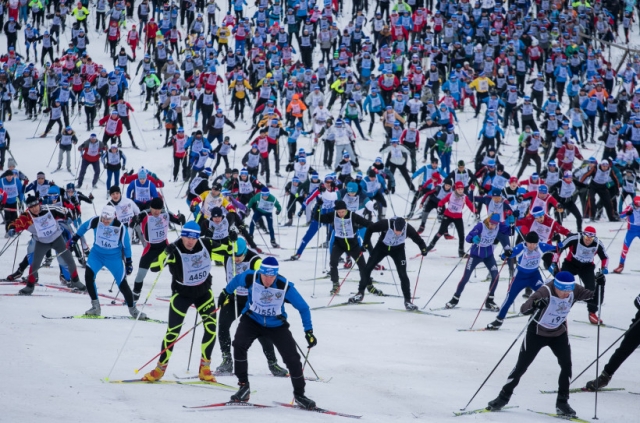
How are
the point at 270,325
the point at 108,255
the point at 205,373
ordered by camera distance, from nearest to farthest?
the point at 270,325 < the point at 205,373 < the point at 108,255

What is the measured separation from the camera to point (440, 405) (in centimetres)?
851

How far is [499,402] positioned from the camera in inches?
331

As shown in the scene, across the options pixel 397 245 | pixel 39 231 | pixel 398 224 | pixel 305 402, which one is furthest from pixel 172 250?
pixel 397 245

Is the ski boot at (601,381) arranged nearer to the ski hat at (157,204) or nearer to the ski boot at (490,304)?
the ski boot at (490,304)

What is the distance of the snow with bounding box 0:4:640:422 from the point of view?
7.70 m

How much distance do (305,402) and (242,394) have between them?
1.86 feet

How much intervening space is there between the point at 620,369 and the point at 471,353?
1735mm

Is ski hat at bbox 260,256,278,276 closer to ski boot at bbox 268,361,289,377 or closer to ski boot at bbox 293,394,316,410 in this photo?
ski boot at bbox 293,394,316,410

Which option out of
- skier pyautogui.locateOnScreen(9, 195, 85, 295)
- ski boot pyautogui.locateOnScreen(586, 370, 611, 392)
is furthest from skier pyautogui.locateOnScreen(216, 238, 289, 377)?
skier pyautogui.locateOnScreen(9, 195, 85, 295)

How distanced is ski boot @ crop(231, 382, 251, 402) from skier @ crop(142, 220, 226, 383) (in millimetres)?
789

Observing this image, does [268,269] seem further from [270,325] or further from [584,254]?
[584,254]

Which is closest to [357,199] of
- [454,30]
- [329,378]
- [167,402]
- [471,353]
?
[471,353]

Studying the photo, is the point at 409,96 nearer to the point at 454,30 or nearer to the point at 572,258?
the point at 454,30

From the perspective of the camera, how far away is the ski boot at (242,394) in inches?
312
